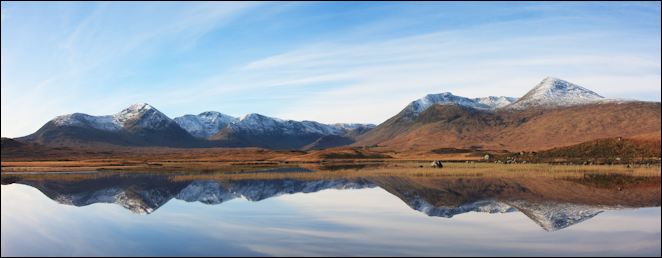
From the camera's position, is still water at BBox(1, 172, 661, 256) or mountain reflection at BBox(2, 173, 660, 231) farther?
mountain reflection at BBox(2, 173, 660, 231)

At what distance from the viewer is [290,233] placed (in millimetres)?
26688

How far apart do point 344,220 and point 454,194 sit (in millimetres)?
17788

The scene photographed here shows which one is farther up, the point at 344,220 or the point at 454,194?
the point at 454,194

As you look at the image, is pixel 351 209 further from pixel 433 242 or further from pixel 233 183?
pixel 233 183

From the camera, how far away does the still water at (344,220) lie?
22609 mm

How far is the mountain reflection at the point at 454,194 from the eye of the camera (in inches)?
1395

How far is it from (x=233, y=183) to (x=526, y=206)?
37.6 m

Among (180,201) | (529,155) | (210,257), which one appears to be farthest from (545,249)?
(529,155)

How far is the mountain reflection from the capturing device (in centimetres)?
3544

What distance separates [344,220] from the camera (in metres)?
31.7

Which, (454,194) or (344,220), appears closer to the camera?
(344,220)

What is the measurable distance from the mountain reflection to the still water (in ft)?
0.41

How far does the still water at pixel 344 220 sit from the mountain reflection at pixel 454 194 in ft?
0.41

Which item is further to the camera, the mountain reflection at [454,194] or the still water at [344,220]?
the mountain reflection at [454,194]
